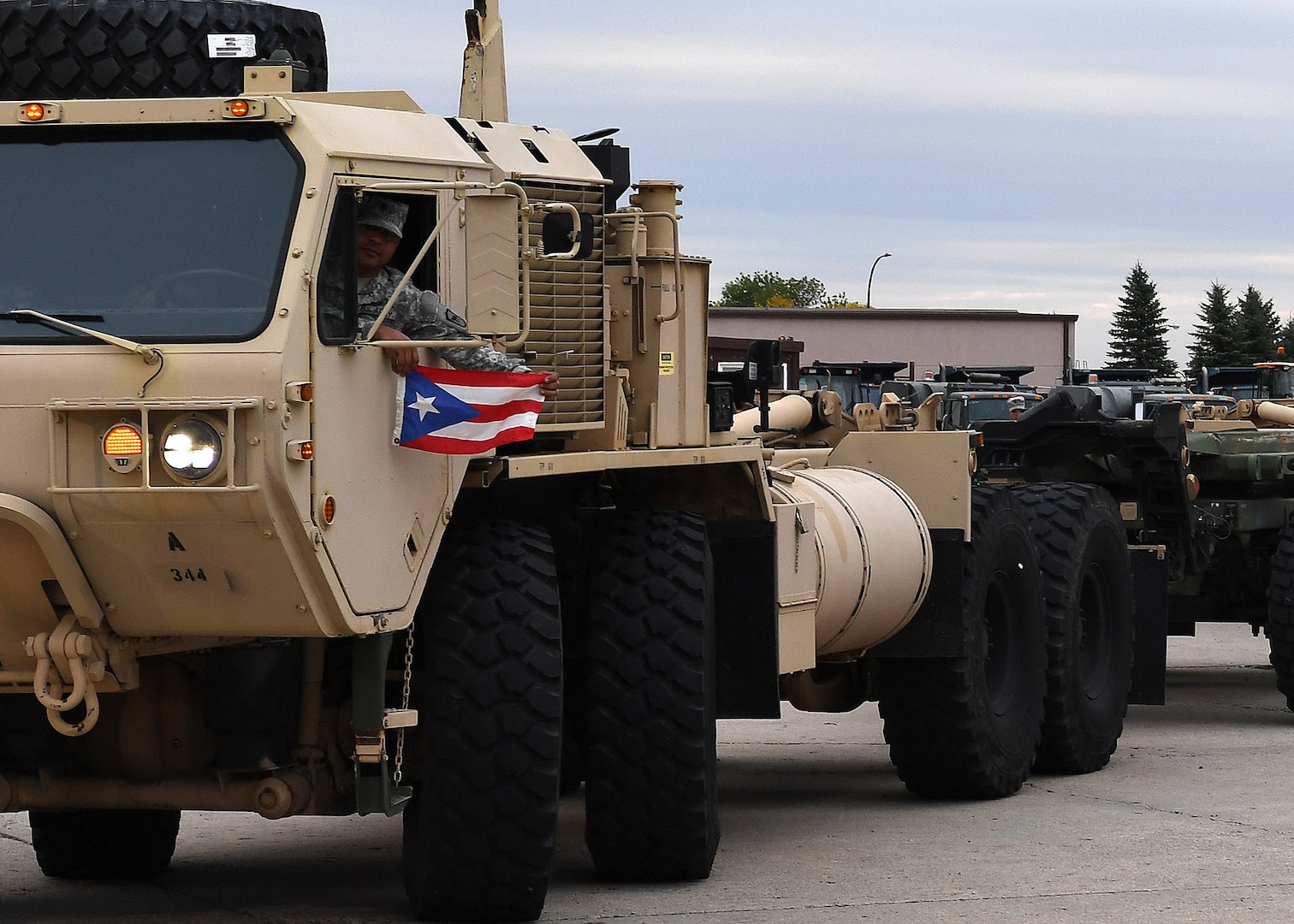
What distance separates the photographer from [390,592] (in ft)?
22.9

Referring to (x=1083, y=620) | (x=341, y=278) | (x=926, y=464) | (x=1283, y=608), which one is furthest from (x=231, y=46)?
(x=1283, y=608)

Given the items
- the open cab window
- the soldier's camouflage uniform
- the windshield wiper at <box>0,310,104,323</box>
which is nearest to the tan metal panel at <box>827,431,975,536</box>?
the soldier's camouflage uniform

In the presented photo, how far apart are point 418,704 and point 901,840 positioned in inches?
109

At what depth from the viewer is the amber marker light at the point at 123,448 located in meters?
6.36

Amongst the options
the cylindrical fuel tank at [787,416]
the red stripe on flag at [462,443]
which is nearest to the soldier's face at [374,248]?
A: the red stripe on flag at [462,443]

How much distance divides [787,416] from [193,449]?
21.1ft

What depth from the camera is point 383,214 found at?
7.14 m

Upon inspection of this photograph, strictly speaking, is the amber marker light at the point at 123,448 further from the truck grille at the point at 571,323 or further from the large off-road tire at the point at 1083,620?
the large off-road tire at the point at 1083,620

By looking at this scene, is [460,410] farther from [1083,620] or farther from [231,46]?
[1083,620]

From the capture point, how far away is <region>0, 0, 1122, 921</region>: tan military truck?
647 cm

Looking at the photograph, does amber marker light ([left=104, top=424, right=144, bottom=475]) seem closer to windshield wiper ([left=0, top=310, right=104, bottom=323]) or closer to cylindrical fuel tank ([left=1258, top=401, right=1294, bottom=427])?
windshield wiper ([left=0, top=310, right=104, bottom=323])

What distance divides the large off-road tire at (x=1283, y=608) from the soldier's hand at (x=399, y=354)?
26.2ft

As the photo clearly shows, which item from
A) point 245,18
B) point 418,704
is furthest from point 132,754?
point 245,18

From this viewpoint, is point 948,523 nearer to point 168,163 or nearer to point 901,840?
point 901,840
